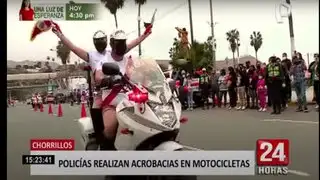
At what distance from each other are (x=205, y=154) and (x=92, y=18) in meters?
1.27

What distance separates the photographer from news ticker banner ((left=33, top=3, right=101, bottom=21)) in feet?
23.6

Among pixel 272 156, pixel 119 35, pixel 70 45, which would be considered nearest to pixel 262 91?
Result: pixel 272 156

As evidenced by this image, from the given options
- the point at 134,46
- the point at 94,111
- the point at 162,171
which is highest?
the point at 134,46

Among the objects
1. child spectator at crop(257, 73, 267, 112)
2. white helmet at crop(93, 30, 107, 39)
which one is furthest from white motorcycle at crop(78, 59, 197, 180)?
child spectator at crop(257, 73, 267, 112)

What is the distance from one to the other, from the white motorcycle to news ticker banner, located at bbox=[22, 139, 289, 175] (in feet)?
0.20

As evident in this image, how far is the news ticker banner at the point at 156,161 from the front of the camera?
725 cm

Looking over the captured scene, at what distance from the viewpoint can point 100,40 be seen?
727 centimetres

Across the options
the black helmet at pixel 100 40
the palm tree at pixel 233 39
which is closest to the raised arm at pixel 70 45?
the black helmet at pixel 100 40

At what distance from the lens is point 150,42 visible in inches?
286

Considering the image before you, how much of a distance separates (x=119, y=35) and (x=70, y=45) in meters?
0.36

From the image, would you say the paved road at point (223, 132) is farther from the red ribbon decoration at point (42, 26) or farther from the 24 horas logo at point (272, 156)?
the red ribbon decoration at point (42, 26)

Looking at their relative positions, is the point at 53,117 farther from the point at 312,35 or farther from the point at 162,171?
the point at 312,35

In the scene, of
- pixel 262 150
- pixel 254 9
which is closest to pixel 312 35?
pixel 254 9

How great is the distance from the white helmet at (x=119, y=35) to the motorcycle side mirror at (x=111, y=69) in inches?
7.9
